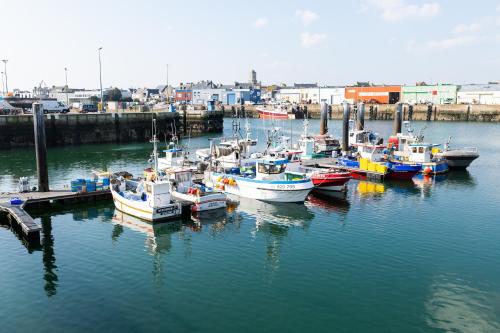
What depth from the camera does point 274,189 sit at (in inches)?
Answer: 1318

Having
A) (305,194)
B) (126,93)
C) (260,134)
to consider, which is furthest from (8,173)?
(126,93)

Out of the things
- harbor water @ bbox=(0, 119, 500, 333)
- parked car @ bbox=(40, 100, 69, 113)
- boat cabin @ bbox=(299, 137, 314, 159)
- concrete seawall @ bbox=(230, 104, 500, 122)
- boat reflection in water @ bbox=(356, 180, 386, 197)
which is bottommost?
harbor water @ bbox=(0, 119, 500, 333)

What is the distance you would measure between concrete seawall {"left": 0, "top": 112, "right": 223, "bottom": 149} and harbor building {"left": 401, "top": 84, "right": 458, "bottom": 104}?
85.2 metres

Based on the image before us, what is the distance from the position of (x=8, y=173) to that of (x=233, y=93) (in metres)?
132

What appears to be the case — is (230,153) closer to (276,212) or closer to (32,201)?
(276,212)

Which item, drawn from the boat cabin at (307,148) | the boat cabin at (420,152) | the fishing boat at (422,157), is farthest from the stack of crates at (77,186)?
the boat cabin at (420,152)

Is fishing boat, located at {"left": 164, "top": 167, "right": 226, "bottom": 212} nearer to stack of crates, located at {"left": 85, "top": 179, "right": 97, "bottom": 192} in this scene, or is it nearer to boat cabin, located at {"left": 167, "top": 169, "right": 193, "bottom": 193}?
boat cabin, located at {"left": 167, "top": 169, "right": 193, "bottom": 193}

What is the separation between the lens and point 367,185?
41594 mm

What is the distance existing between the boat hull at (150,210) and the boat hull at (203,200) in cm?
165

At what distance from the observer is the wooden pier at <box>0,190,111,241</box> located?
2549cm

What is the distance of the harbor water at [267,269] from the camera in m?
16.9

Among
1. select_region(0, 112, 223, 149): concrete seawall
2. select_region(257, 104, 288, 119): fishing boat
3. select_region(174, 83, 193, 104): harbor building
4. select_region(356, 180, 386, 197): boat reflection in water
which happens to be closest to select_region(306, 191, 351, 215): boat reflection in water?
select_region(356, 180, 386, 197): boat reflection in water

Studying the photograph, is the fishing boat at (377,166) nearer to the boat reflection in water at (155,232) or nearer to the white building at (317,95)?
the boat reflection in water at (155,232)

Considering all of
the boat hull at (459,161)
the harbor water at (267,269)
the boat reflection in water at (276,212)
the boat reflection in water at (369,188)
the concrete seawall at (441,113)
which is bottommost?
the harbor water at (267,269)
